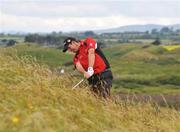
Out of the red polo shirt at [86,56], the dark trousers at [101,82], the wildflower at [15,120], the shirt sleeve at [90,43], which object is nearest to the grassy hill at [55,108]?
the wildflower at [15,120]

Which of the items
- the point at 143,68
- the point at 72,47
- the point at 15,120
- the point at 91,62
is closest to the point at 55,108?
the point at 15,120

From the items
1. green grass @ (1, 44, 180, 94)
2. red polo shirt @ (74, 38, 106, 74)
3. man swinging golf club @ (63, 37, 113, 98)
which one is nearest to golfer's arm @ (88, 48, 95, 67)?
man swinging golf club @ (63, 37, 113, 98)

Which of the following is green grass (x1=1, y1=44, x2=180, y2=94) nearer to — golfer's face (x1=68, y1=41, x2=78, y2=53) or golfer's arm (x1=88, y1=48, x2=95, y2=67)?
golfer's face (x1=68, y1=41, x2=78, y2=53)

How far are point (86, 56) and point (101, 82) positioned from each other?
0.62 m

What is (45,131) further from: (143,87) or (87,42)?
(143,87)

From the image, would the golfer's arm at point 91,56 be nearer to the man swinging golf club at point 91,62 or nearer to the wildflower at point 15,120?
the man swinging golf club at point 91,62

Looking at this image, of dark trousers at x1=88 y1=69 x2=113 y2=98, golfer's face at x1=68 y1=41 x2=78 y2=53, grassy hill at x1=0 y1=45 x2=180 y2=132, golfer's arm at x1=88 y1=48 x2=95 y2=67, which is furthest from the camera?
golfer's face at x1=68 y1=41 x2=78 y2=53

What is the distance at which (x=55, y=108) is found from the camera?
22.4 feet

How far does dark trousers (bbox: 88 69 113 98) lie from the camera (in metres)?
9.78

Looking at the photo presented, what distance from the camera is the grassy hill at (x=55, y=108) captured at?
549 cm

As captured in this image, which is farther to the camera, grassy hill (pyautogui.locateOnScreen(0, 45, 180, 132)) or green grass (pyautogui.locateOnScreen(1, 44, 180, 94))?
green grass (pyautogui.locateOnScreen(1, 44, 180, 94))

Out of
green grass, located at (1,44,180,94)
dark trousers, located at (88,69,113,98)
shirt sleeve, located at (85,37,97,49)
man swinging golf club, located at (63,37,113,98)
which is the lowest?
green grass, located at (1,44,180,94)

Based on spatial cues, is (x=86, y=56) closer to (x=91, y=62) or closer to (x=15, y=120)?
(x=91, y=62)

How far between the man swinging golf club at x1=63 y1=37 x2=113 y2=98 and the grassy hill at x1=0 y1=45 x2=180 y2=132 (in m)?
0.46
